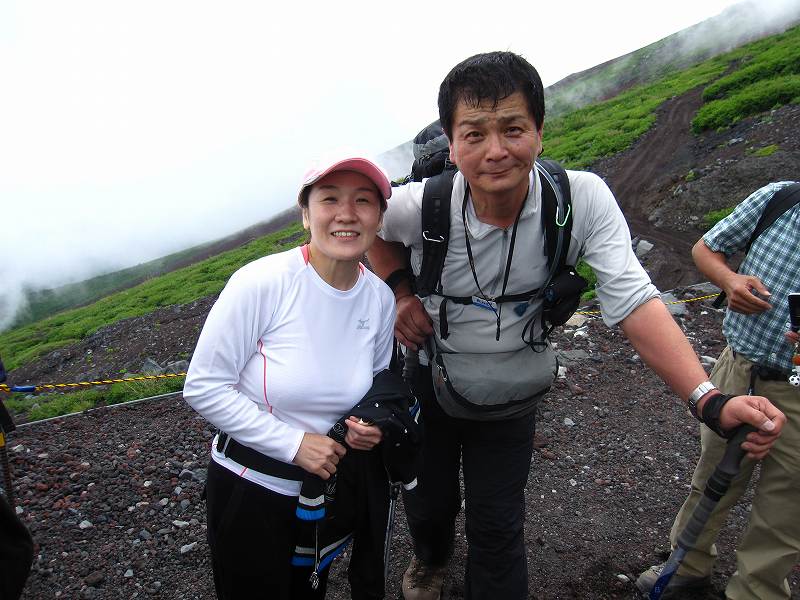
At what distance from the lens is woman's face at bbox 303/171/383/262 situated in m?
2.21

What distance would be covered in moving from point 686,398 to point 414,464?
3.90ft

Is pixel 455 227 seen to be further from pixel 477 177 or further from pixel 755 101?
pixel 755 101

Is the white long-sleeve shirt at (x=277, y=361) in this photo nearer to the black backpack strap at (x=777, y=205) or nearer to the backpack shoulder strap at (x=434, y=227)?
the backpack shoulder strap at (x=434, y=227)

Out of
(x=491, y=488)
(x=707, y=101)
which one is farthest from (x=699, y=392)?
(x=707, y=101)

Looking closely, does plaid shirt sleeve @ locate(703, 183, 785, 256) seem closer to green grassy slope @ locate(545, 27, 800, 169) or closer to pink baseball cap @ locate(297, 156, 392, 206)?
pink baseball cap @ locate(297, 156, 392, 206)

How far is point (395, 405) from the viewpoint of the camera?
229 centimetres

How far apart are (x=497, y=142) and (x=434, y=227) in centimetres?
50

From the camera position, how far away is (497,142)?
2.23 m

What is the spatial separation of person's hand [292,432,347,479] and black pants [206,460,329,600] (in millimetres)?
231

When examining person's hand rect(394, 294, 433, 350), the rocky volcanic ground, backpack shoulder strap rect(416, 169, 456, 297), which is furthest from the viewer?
the rocky volcanic ground

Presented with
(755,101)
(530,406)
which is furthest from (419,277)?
(755,101)

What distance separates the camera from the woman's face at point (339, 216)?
86.9 inches

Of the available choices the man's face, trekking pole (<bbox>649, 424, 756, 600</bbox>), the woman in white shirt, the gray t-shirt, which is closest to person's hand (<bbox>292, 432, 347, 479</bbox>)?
the woman in white shirt

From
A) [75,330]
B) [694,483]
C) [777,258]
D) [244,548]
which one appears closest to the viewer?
[244,548]
